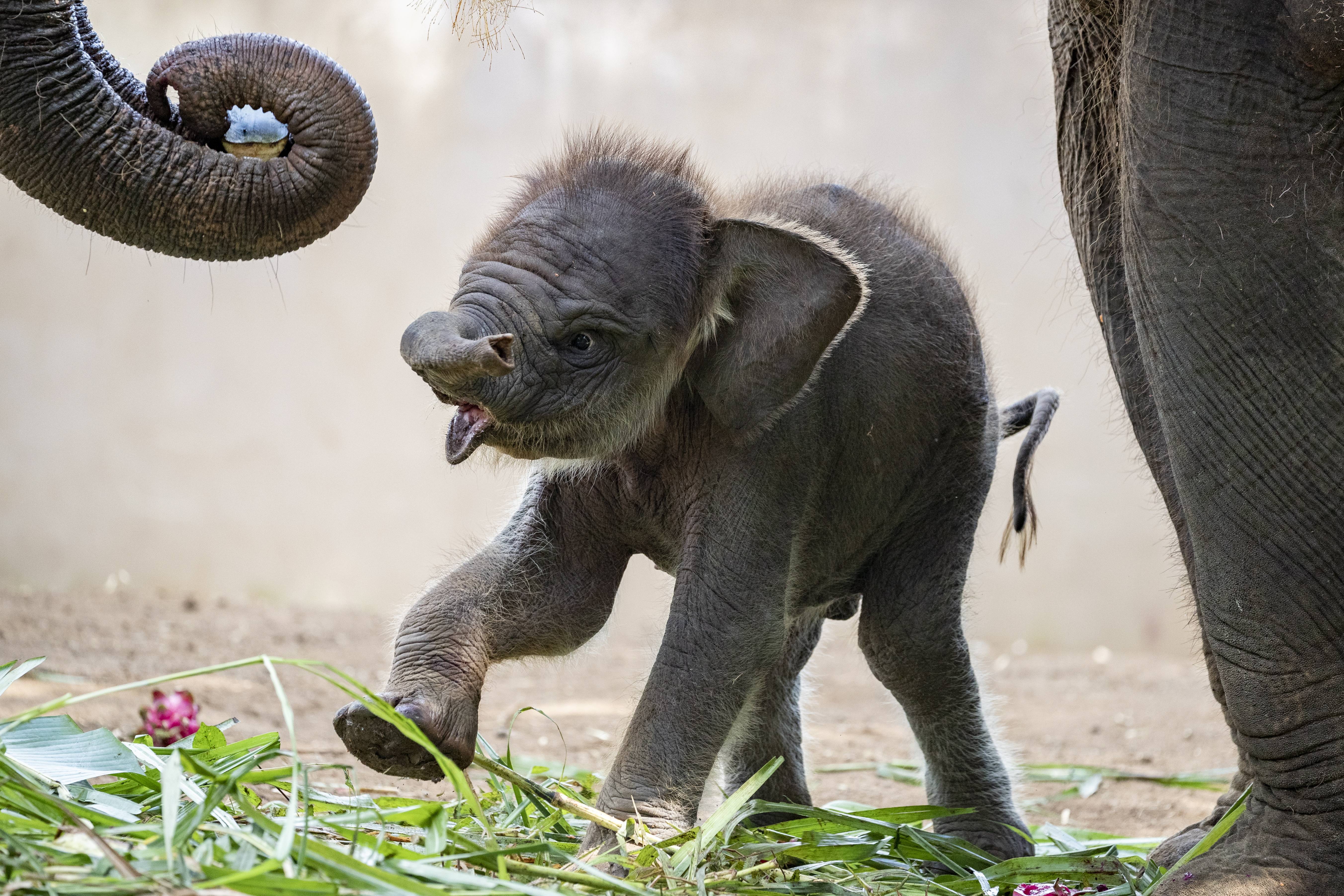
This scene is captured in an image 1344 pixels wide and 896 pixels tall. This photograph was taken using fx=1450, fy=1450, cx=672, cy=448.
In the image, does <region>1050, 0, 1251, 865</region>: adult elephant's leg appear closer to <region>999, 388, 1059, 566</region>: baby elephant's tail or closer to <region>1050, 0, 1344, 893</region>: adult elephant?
<region>1050, 0, 1344, 893</region>: adult elephant

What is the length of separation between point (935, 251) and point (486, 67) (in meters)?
7.40

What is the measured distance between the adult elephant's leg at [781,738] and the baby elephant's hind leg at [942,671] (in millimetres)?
212

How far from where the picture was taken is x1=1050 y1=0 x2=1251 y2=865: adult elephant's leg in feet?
8.95

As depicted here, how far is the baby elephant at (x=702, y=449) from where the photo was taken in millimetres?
2611

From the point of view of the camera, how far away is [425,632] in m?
2.75

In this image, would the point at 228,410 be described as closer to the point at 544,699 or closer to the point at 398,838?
the point at 544,699

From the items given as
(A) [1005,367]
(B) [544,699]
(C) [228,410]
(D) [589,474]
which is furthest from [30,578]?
(D) [589,474]

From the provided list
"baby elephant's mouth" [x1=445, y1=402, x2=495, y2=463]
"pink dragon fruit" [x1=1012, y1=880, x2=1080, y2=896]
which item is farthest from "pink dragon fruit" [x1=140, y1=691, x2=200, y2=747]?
"pink dragon fruit" [x1=1012, y1=880, x2=1080, y2=896]

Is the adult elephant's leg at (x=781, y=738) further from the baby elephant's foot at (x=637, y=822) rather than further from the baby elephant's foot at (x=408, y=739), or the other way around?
the baby elephant's foot at (x=408, y=739)

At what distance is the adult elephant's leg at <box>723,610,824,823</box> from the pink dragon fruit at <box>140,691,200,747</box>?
1.42 m

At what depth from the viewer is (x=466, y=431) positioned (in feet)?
8.44

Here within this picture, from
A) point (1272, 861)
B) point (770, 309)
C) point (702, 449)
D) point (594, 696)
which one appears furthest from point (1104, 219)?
point (594, 696)

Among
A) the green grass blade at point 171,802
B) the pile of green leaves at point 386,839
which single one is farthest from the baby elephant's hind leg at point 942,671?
the green grass blade at point 171,802

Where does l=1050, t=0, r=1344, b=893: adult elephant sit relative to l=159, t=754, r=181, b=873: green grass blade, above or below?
above
